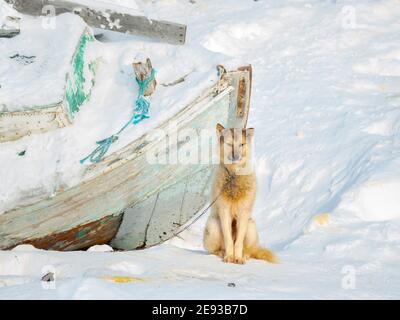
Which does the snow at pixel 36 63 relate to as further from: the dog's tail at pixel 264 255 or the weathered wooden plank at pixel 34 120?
the dog's tail at pixel 264 255

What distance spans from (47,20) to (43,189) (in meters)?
2.19

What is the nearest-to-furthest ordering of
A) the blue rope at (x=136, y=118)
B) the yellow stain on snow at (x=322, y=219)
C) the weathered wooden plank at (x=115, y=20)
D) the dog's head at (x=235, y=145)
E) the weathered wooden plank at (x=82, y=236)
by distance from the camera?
the dog's head at (x=235, y=145)
the blue rope at (x=136, y=118)
the weathered wooden plank at (x=82, y=236)
the yellow stain on snow at (x=322, y=219)
the weathered wooden plank at (x=115, y=20)

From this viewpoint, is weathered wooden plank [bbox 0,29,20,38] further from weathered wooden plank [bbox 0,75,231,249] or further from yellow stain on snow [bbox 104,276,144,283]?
yellow stain on snow [bbox 104,276,144,283]

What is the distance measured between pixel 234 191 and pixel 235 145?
0.39 m

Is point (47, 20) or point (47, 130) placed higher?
point (47, 20)

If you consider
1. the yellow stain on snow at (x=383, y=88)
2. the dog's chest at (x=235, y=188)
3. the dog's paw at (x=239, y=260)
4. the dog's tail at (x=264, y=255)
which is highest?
the yellow stain on snow at (x=383, y=88)

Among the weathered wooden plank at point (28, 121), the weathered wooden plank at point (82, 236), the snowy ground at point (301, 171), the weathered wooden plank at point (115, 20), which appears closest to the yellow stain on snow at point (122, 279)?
the snowy ground at point (301, 171)

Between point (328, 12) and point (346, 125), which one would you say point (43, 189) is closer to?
point (346, 125)

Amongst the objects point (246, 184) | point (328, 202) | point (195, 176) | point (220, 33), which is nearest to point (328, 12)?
point (220, 33)

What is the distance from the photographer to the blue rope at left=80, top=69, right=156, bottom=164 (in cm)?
630

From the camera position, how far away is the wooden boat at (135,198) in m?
6.26

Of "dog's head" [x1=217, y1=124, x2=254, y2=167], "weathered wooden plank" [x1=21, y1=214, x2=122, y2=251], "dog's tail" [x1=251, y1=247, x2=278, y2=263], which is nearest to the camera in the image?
"dog's head" [x1=217, y1=124, x2=254, y2=167]

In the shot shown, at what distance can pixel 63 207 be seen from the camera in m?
6.28

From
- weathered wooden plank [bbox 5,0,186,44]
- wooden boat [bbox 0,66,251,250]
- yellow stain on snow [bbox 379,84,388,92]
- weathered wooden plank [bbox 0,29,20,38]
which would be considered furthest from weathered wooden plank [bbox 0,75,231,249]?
yellow stain on snow [bbox 379,84,388,92]
